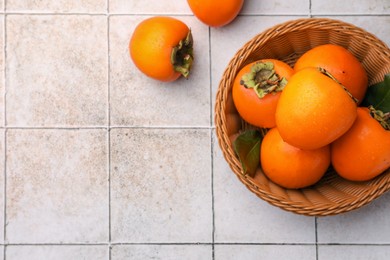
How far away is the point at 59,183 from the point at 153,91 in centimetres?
24

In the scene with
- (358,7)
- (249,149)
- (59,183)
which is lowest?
(59,183)

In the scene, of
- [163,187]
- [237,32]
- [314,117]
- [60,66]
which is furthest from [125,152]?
[314,117]

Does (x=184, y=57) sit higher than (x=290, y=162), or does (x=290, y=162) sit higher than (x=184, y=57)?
(x=184, y=57)

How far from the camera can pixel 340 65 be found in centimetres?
79

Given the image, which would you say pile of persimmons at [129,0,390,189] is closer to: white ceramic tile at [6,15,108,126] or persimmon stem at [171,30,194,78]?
persimmon stem at [171,30,194,78]

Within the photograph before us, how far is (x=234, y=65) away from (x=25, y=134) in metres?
0.41

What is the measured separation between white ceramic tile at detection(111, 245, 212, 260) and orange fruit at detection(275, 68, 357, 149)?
34 cm

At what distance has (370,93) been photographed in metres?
0.84

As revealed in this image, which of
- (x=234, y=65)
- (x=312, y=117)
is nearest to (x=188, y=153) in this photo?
(x=234, y=65)

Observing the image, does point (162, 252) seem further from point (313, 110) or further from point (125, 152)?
point (313, 110)

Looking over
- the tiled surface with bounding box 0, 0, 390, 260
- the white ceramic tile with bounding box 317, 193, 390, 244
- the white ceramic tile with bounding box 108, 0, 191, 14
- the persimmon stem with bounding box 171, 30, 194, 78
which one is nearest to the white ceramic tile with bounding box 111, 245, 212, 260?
the tiled surface with bounding box 0, 0, 390, 260

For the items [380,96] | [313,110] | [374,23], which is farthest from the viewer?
[374,23]

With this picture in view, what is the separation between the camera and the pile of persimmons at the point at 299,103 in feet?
2.32

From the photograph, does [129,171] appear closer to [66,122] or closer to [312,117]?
[66,122]
